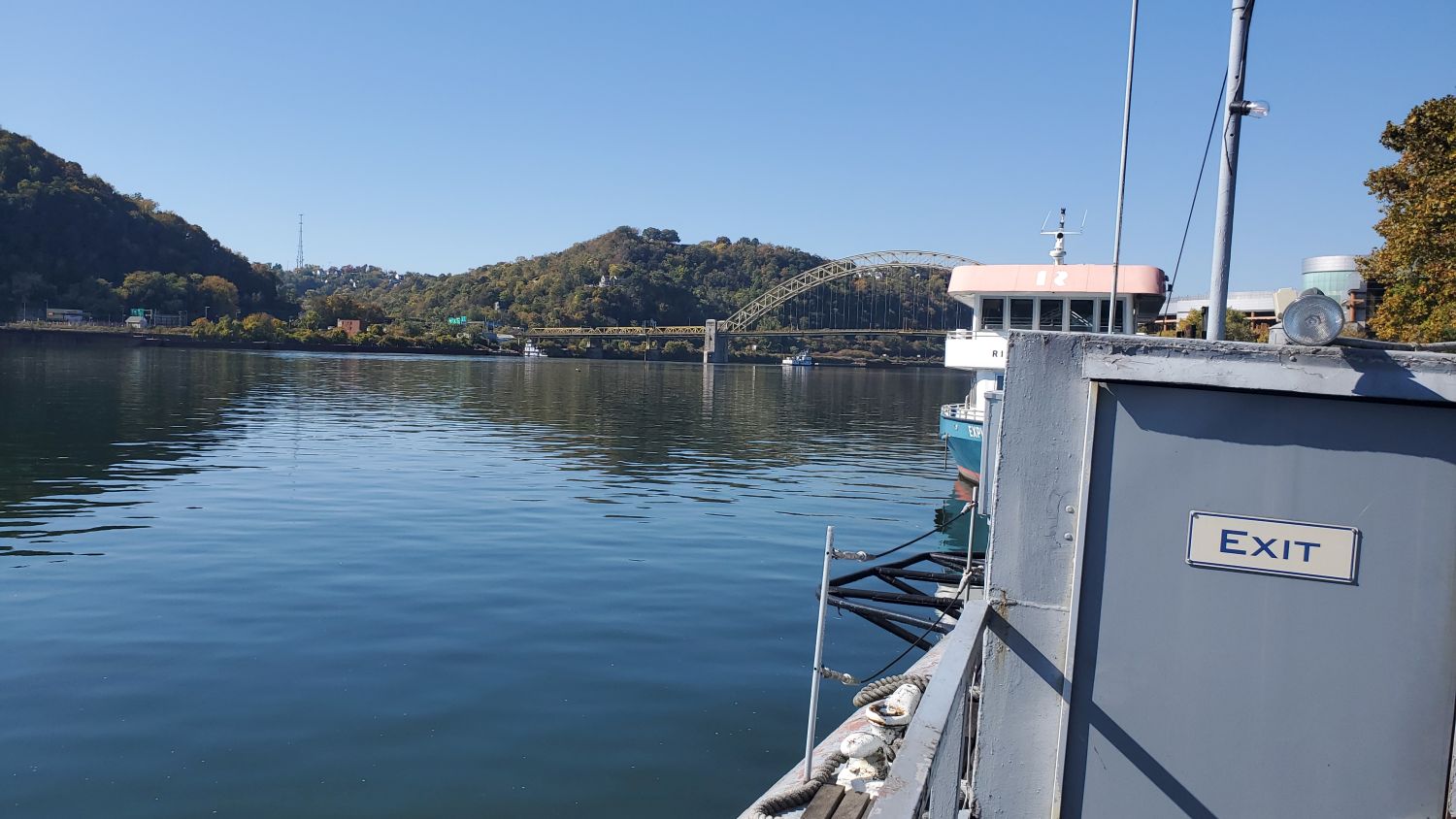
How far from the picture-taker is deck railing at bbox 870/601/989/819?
9.47ft

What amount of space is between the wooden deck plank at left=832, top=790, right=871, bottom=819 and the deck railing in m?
1.66

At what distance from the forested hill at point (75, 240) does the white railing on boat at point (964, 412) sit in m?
166

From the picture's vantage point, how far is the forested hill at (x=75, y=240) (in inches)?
6230

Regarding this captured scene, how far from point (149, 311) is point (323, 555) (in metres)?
175

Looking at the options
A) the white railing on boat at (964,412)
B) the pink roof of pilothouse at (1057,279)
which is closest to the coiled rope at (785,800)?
the white railing on boat at (964,412)

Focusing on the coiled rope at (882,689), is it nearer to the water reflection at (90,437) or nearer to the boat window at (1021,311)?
the water reflection at (90,437)

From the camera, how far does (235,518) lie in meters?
20.9

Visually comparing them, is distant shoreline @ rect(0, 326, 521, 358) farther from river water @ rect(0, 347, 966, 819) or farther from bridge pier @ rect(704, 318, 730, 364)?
river water @ rect(0, 347, 966, 819)

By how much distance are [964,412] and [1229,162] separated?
26.0m

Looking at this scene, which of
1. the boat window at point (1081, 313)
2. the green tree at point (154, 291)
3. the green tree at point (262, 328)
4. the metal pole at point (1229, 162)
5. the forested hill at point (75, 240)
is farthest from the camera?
the green tree at point (154, 291)

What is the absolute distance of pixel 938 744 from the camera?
3152mm

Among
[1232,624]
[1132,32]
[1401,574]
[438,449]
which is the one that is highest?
[1132,32]

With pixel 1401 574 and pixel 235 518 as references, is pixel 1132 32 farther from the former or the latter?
pixel 235 518

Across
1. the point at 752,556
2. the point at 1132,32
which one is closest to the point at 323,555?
the point at 752,556
